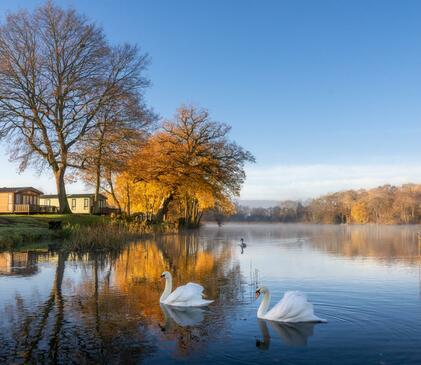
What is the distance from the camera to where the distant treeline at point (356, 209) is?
12250 centimetres

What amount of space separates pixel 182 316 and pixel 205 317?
0.50 meters

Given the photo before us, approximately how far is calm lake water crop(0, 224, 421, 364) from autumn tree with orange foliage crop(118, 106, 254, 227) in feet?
108

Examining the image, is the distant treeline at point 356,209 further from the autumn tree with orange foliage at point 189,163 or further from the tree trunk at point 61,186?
the tree trunk at point 61,186

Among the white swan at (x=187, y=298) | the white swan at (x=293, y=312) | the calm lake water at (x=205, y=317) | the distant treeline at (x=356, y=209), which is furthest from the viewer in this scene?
the distant treeline at (x=356, y=209)

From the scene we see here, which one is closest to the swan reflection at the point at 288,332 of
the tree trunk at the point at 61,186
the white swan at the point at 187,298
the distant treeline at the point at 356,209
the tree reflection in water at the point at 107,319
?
the tree reflection in water at the point at 107,319

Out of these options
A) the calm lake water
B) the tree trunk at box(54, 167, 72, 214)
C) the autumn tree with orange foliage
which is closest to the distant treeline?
the autumn tree with orange foliage

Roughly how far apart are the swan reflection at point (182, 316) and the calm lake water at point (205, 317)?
0.02 metres

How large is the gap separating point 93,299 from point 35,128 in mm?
32174

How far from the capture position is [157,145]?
52.5 m

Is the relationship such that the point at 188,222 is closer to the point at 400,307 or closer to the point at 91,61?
the point at 91,61

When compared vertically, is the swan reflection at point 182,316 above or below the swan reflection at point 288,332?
above

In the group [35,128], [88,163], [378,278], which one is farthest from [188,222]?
[378,278]

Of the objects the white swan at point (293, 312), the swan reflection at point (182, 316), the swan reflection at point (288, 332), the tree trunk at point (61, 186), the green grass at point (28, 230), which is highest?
the tree trunk at point (61, 186)

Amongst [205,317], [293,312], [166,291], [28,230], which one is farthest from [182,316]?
[28,230]
